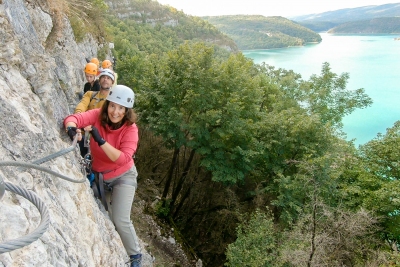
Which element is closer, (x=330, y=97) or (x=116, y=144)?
(x=116, y=144)

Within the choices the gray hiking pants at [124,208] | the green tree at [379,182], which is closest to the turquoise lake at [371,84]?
the green tree at [379,182]

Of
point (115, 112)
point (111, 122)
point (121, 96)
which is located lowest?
point (111, 122)

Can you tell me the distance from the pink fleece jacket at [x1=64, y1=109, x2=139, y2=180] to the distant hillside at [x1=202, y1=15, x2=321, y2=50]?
118 meters

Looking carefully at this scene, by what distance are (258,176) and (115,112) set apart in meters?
9.55

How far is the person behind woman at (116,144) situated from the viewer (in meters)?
3.44

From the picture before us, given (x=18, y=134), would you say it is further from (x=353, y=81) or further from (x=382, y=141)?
(x=353, y=81)

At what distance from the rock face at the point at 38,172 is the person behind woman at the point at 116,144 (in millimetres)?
205

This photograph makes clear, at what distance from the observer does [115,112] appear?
3.43m

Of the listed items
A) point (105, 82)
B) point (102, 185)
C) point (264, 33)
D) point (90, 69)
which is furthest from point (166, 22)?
point (102, 185)

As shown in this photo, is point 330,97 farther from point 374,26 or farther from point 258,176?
point 374,26

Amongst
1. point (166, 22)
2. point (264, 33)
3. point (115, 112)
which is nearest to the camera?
point (115, 112)

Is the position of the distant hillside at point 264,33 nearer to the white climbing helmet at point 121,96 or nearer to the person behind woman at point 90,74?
the person behind woman at point 90,74


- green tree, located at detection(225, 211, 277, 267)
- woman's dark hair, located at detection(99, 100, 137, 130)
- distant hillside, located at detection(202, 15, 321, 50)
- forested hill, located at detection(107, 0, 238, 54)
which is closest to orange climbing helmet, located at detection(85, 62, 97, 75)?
woman's dark hair, located at detection(99, 100, 137, 130)

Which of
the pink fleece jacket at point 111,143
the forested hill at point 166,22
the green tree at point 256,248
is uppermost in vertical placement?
the forested hill at point 166,22
